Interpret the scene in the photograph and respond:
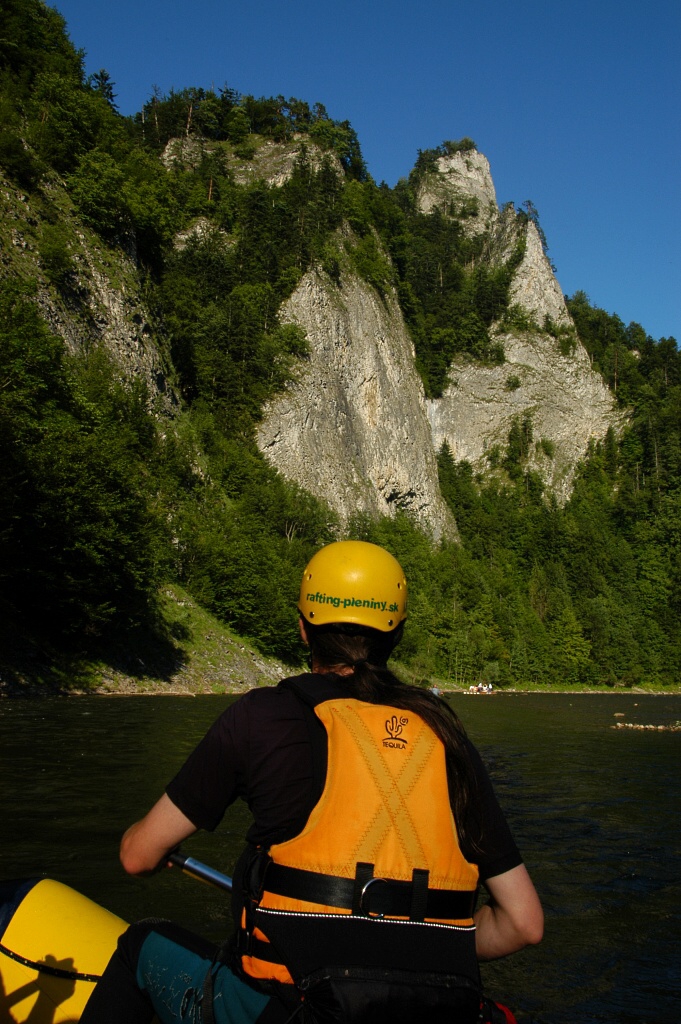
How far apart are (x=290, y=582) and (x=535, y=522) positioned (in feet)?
169

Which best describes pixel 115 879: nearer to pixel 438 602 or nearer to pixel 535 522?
pixel 438 602

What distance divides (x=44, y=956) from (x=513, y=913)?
210cm

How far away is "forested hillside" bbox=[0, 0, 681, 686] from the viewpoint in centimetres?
2472

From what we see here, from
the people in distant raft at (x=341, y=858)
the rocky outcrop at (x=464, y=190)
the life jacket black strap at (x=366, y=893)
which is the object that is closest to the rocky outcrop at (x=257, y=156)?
the rocky outcrop at (x=464, y=190)

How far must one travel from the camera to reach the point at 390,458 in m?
65.9

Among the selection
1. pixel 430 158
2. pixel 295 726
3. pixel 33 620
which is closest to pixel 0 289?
pixel 33 620

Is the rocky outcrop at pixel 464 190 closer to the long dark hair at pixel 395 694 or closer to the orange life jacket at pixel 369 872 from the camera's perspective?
the long dark hair at pixel 395 694

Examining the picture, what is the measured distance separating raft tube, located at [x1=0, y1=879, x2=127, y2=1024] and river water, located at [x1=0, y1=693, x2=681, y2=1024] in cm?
174

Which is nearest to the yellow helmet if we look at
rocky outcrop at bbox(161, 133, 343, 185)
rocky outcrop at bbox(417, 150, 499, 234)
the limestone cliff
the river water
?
the river water

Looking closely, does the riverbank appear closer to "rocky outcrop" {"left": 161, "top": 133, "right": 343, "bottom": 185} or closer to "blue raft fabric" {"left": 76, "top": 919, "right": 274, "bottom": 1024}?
"blue raft fabric" {"left": 76, "top": 919, "right": 274, "bottom": 1024}

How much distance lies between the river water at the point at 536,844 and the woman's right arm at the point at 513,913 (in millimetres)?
2187

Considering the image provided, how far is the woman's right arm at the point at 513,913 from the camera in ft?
7.59

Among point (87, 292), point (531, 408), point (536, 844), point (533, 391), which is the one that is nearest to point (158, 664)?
point (87, 292)

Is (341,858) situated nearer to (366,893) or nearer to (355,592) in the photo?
(366,893)
